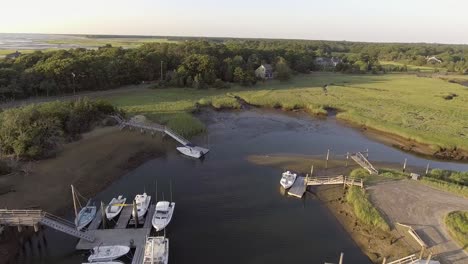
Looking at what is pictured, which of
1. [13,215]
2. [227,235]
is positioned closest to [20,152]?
[13,215]

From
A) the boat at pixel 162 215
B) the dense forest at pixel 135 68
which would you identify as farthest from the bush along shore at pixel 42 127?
the dense forest at pixel 135 68

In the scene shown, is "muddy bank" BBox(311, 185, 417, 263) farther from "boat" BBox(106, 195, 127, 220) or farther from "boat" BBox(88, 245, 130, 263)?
"boat" BBox(106, 195, 127, 220)

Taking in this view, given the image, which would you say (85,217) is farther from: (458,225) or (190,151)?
(458,225)

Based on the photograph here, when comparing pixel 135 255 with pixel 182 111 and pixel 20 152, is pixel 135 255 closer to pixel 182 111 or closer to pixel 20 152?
pixel 20 152

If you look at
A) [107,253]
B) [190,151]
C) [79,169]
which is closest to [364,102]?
[190,151]

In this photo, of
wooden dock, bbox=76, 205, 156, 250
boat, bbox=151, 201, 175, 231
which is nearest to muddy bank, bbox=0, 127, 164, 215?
wooden dock, bbox=76, 205, 156, 250

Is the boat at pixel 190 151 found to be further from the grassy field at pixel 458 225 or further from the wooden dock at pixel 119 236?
the grassy field at pixel 458 225
